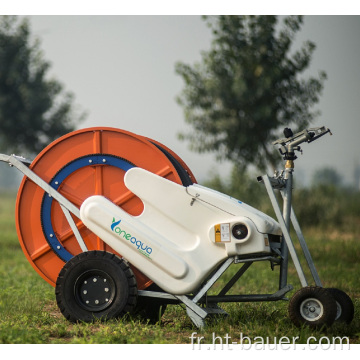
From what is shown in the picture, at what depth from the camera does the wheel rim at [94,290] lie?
5629 mm

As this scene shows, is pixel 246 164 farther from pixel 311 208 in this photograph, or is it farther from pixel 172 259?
pixel 172 259

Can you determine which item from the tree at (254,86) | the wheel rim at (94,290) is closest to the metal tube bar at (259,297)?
the wheel rim at (94,290)

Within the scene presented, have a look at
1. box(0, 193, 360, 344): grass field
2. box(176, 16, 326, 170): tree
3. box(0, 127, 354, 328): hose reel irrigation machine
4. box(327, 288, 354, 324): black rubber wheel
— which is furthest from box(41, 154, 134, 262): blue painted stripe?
box(176, 16, 326, 170): tree

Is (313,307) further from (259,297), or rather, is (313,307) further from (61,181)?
(61,181)

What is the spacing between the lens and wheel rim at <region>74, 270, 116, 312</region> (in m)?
5.63

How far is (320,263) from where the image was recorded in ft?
39.1

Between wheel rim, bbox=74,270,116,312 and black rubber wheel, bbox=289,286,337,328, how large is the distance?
165 cm

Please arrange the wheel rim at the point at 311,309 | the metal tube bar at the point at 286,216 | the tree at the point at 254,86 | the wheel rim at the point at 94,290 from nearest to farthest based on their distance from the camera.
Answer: the wheel rim at the point at 311,309, the wheel rim at the point at 94,290, the metal tube bar at the point at 286,216, the tree at the point at 254,86

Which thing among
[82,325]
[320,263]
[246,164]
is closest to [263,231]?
[82,325]

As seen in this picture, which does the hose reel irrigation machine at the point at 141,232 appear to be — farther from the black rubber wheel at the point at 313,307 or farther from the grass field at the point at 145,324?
the grass field at the point at 145,324

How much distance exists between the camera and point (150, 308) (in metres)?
6.10

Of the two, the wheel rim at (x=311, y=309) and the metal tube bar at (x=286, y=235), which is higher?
the metal tube bar at (x=286, y=235)

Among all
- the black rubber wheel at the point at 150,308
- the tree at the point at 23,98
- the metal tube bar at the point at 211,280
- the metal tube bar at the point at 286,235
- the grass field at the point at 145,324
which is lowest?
the grass field at the point at 145,324

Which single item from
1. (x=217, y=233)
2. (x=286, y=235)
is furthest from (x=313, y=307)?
(x=217, y=233)
